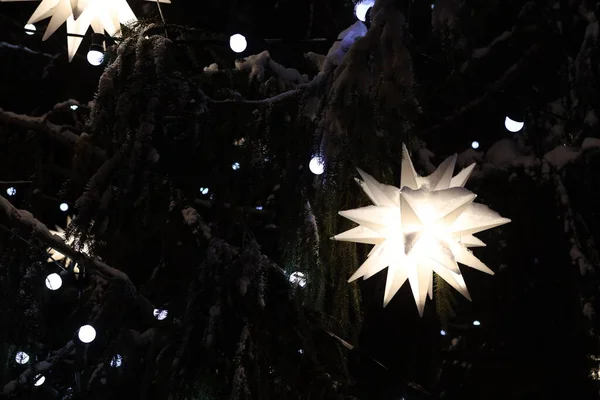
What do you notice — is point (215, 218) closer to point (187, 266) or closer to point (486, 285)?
point (187, 266)

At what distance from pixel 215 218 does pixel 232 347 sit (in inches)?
56.3

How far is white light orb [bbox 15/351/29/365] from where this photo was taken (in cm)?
301

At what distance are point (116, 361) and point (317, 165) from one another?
281 centimetres

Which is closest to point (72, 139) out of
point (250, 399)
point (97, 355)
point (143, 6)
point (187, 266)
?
point (143, 6)

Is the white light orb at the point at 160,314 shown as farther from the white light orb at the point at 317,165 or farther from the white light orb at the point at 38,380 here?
the white light orb at the point at 317,165

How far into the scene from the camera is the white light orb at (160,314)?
11.7 feet

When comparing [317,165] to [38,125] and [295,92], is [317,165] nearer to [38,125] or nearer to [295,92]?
[295,92]

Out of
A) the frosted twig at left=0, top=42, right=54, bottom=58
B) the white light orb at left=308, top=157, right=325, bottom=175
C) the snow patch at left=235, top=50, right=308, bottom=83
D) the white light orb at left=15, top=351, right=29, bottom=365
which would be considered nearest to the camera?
the white light orb at left=308, top=157, right=325, bottom=175

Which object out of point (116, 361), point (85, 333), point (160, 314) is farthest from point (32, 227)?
point (116, 361)

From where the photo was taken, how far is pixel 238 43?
8.00 feet

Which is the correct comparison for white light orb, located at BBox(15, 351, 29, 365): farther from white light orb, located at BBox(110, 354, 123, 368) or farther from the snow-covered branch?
the snow-covered branch

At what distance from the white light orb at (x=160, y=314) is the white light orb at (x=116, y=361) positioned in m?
0.60

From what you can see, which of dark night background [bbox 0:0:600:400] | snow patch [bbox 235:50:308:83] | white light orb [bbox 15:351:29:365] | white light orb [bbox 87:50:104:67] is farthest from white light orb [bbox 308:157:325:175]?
white light orb [bbox 15:351:29:365]

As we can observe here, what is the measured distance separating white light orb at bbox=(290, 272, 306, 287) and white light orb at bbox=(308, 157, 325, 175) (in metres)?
0.44
